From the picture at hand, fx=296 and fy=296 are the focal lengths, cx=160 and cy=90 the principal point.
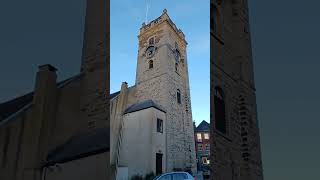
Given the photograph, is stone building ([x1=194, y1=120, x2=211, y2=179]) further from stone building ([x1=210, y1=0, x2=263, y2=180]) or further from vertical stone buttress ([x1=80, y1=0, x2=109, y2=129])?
vertical stone buttress ([x1=80, y1=0, x2=109, y2=129])

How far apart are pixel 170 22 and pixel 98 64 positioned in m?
1.10

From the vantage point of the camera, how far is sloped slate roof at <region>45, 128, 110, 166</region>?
10.4 ft

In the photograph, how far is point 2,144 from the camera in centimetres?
310

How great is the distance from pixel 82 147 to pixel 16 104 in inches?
48.9

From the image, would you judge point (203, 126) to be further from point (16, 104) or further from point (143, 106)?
point (16, 104)

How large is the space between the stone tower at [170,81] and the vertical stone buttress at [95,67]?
0.64 m

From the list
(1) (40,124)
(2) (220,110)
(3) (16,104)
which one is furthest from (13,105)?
(2) (220,110)

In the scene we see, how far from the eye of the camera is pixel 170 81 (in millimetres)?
3064

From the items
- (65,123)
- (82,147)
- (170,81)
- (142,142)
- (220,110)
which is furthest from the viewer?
(220,110)

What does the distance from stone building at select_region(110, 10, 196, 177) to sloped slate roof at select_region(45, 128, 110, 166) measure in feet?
0.46

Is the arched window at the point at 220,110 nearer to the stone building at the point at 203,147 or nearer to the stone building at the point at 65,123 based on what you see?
the stone building at the point at 203,147

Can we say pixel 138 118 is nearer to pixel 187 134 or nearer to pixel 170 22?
pixel 187 134

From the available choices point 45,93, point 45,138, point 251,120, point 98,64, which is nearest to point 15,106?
point 45,93

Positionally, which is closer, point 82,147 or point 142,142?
point 142,142
